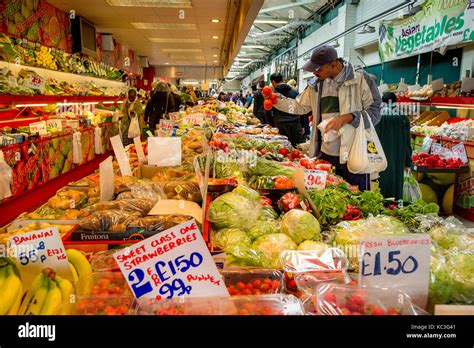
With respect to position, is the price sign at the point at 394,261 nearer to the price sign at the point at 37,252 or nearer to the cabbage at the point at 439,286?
the cabbage at the point at 439,286

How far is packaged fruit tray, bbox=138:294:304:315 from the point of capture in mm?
1183

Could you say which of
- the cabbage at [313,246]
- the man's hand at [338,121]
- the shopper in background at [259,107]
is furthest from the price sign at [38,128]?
the cabbage at [313,246]

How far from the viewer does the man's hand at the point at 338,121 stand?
12.1 feet

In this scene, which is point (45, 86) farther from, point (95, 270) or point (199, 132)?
point (95, 270)

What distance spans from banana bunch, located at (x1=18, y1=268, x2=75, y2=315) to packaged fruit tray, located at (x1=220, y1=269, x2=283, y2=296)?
1.73 ft

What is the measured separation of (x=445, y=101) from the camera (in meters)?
8.11

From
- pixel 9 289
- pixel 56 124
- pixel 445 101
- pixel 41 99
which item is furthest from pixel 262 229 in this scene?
pixel 445 101

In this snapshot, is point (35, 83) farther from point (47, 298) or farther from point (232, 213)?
point (47, 298)

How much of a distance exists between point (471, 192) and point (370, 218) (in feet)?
15.6

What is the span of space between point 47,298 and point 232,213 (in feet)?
3.34

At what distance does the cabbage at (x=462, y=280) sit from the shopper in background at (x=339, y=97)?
224cm

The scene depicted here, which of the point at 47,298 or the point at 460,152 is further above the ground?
the point at 47,298
